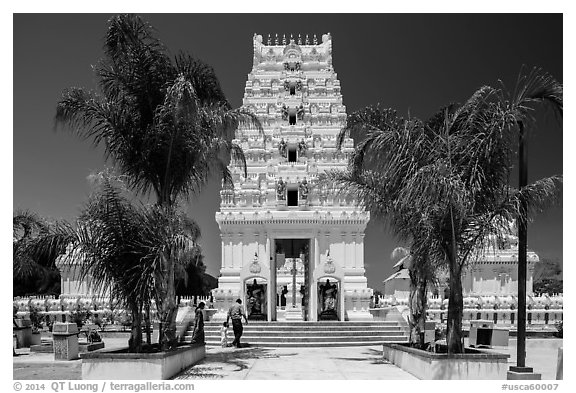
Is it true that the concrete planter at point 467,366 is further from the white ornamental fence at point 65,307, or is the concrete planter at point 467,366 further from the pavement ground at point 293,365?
the white ornamental fence at point 65,307

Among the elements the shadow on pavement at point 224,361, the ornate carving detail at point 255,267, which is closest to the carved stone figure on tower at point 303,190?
the ornate carving detail at point 255,267

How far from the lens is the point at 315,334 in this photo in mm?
23328

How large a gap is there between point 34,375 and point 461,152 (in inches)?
434

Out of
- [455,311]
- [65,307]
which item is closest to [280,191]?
[65,307]

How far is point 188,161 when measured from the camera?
50.9 ft

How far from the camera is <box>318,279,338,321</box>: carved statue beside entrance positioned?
2786 cm

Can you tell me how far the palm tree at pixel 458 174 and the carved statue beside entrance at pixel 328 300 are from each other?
1323cm

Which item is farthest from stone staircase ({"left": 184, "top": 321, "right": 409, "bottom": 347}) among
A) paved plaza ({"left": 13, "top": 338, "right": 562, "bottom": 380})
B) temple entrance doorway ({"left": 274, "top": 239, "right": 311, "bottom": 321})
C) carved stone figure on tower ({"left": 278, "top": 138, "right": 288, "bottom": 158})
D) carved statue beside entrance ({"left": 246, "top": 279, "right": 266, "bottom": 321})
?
carved stone figure on tower ({"left": 278, "top": 138, "right": 288, "bottom": 158})

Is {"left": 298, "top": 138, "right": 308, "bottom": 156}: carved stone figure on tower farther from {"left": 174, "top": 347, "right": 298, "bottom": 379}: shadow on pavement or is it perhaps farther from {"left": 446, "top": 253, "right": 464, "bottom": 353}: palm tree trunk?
{"left": 446, "top": 253, "right": 464, "bottom": 353}: palm tree trunk

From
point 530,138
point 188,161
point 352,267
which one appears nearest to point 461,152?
point 530,138

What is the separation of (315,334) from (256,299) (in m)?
4.51

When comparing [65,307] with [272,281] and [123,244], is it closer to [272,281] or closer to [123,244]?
[272,281]

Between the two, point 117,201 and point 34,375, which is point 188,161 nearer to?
point 117,201

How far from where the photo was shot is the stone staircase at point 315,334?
22.6 metres
